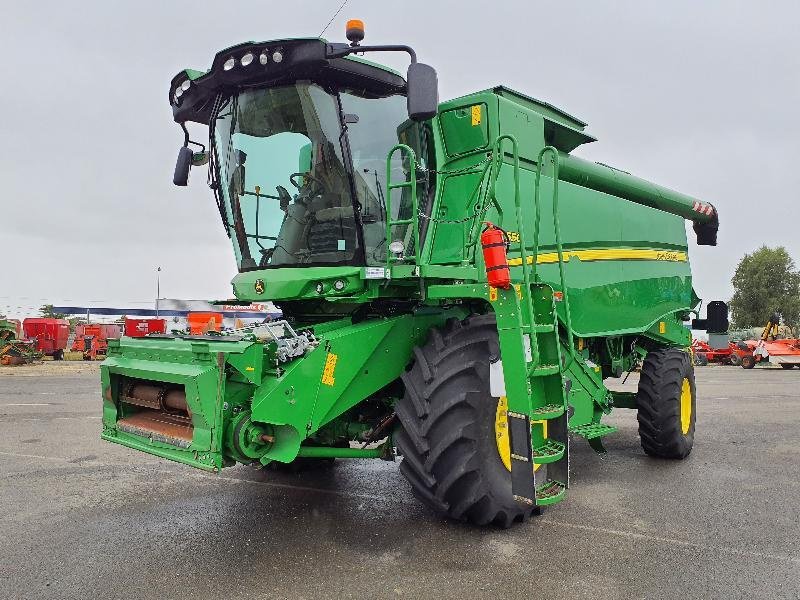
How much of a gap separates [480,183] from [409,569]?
8.87 ft

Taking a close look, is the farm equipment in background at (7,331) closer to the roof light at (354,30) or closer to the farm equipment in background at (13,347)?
the farm equipment in background at (13,347)

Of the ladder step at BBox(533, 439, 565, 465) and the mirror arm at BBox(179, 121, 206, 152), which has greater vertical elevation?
the mirror arm at BBox(179, 121, 206, 152)

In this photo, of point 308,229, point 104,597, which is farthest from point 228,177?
point 104,597

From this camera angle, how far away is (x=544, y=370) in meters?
4.09

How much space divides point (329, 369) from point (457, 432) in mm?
887

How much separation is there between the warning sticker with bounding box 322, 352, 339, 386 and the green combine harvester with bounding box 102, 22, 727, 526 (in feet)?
0.04

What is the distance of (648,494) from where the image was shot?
5.44m

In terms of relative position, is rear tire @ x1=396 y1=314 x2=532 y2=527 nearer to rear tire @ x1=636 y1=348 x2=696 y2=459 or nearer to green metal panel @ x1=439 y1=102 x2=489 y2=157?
green metal panel @ x1=439 y1=102 x2=489 y2=157

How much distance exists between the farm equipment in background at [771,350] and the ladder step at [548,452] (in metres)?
22.3

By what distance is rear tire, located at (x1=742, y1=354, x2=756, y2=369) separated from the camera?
87.1ft

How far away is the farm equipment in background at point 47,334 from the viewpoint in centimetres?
2262

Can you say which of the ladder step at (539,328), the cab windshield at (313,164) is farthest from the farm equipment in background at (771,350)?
the cab windshield at (313,164)

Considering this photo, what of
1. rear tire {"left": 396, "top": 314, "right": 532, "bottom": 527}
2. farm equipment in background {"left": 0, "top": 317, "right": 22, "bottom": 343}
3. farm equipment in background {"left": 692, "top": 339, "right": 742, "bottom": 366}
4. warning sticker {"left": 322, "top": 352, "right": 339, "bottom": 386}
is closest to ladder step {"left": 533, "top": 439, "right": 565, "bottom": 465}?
rear tire {"left": 396, "top": 314, "right": 532, "bottom": 527}

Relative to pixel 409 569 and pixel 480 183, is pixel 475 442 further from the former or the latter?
pixel 480 183
